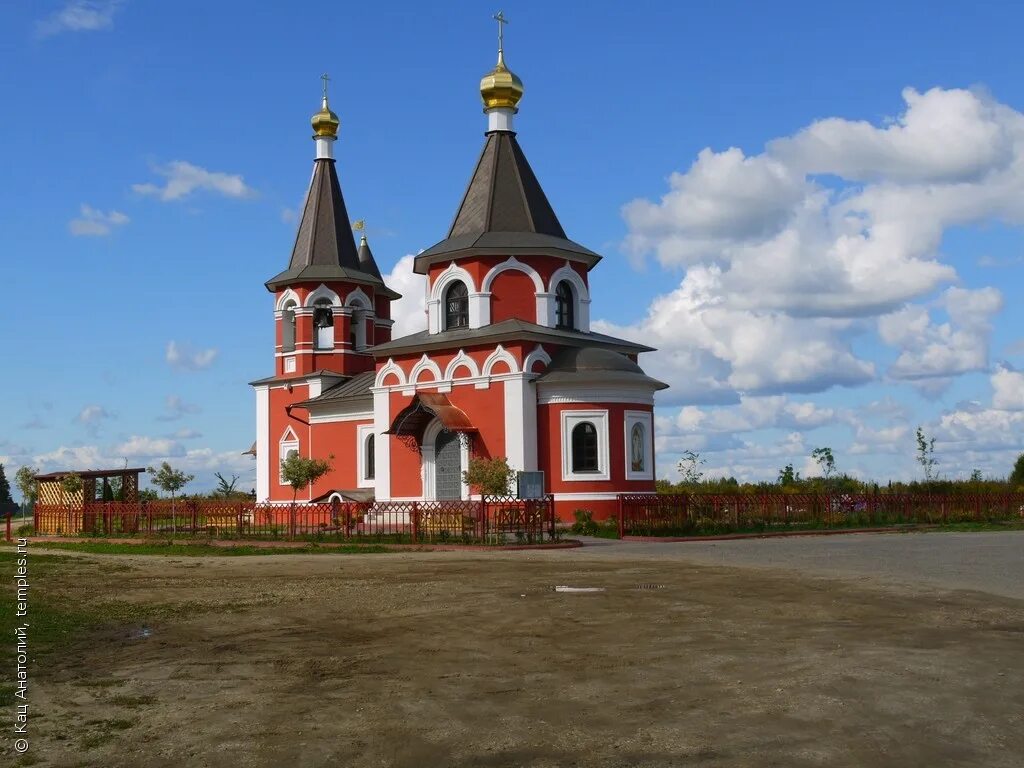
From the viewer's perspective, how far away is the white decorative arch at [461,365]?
27.9 metres

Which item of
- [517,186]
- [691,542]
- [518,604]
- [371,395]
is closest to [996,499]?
[691,542]

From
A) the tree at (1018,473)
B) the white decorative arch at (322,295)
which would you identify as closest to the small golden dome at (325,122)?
the white decorative arch at (322,295)

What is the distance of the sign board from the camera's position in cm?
2180

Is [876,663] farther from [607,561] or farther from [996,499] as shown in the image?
[996,499]

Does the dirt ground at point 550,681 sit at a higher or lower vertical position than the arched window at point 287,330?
lower

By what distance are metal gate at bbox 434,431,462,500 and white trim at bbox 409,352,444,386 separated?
1.64 metres

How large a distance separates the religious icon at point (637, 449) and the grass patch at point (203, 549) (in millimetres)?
9148

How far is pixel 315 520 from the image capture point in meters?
25.9

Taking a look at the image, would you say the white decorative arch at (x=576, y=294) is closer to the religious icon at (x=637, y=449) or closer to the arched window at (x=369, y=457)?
the religious icon at (x=637, y=449)

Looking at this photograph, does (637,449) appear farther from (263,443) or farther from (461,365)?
(263,443)

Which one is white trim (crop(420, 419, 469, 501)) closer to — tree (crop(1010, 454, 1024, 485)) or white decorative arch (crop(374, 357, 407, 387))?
white decorative arch (crop(374, 357, 407, 387))

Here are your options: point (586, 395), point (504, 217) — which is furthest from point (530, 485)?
point (504, 217)

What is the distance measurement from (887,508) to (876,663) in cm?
2297

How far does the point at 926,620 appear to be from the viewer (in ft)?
29.5
